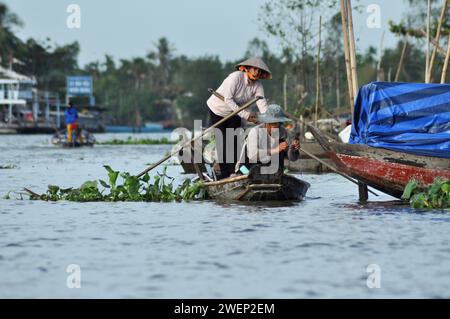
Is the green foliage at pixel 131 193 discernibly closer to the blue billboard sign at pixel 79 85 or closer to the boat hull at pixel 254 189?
the boat hull at pixel 254 189

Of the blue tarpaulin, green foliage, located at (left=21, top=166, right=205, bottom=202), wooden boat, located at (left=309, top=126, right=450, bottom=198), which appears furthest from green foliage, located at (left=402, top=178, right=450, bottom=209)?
green foliage, located at (left=21, top=166, right=205, bottom=202)

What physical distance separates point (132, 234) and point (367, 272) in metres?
2.83

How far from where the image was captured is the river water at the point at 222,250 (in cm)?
665

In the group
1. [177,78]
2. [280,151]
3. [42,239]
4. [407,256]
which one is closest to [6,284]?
[42,239]

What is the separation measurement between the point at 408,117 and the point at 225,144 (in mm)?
2152

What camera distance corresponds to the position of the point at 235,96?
12.0 meters

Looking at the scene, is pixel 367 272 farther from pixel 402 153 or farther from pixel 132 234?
pixel 402 153

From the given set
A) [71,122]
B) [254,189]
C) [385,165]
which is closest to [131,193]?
[254,189]

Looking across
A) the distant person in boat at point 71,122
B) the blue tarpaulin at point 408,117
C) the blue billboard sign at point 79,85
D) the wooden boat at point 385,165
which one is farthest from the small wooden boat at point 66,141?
the blue billboard sign at point 79,85

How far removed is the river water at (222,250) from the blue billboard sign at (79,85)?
6821 centimetres

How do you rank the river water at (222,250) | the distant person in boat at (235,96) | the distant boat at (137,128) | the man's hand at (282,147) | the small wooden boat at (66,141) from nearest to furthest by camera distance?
the river water at (222,250) → the man's hand at (282,147) → the distant person in boat at (235,96) → the small wooden boat at (66,141) → the distant boat at (137,128)

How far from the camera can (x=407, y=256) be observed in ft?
25.9

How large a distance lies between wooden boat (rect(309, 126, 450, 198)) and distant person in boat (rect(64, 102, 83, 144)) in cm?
2011

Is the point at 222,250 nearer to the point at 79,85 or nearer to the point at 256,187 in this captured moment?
the point at 256,187
